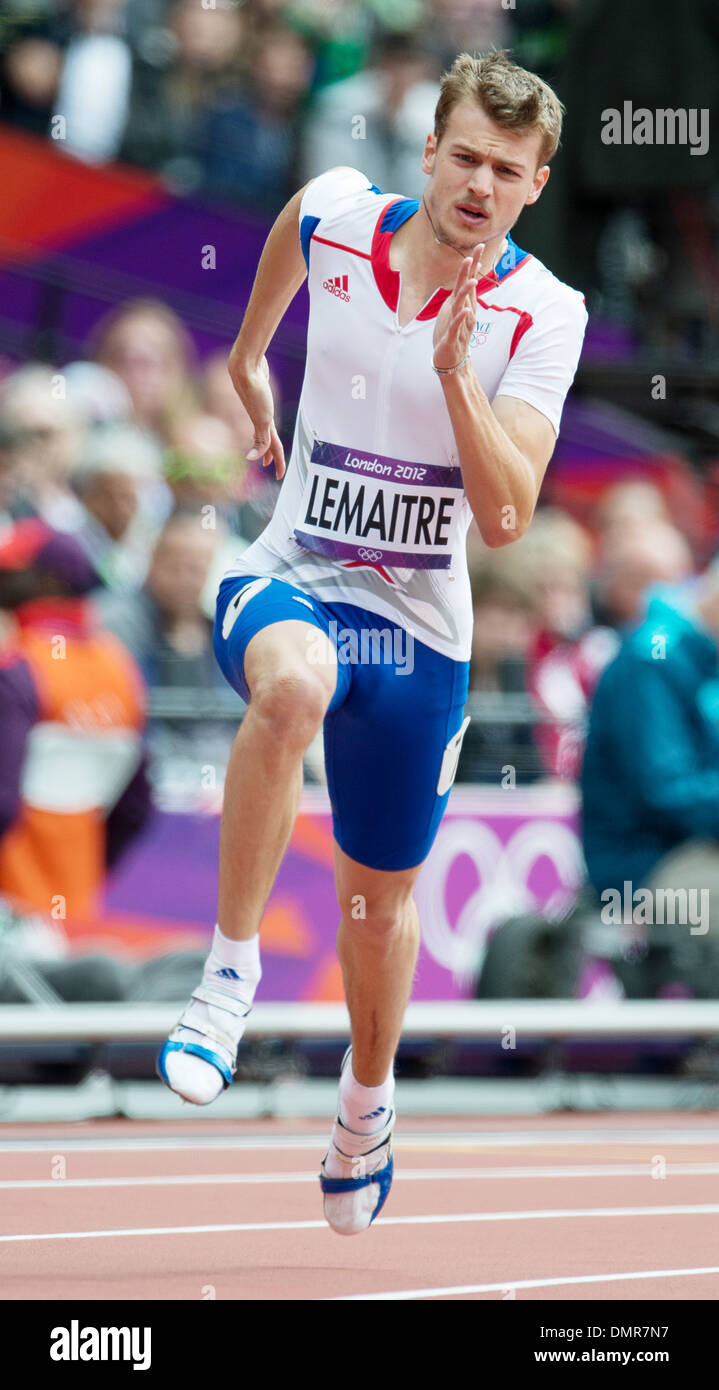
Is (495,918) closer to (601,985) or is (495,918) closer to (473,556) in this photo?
(601,985)

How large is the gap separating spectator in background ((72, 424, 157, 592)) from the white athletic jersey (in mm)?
4636

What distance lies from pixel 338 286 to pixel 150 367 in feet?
20.8

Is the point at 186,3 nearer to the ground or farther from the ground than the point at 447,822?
farther from the ground

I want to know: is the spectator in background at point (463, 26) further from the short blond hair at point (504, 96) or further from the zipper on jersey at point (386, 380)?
the zipper on jersey at point (386, 380)

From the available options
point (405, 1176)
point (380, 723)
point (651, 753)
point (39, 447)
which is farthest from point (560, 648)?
point (380, 723)

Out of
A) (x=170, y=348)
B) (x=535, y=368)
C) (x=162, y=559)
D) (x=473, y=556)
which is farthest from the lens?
(x=170, y=348)

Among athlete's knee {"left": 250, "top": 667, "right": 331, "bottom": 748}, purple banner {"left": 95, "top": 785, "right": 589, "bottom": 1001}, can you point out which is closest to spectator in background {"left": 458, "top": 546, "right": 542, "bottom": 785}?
purple banner {"left": 95, "top": 785, "right": 589, "bottom": 1001}

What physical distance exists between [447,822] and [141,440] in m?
2.50

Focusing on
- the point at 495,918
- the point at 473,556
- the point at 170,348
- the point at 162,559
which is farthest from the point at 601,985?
the point at 170,348

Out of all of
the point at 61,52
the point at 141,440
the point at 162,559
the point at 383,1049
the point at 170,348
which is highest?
the point at 61,52

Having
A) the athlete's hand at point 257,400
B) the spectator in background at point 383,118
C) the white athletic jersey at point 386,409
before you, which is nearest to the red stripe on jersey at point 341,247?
the white athletic jersey at point 386,409

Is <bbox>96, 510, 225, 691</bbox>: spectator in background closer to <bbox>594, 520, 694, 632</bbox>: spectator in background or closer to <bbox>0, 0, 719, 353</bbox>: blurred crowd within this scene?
<bbox>594, 520, 694, 632</bbox>: spectator in background

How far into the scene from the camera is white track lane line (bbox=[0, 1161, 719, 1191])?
764 centimetres
